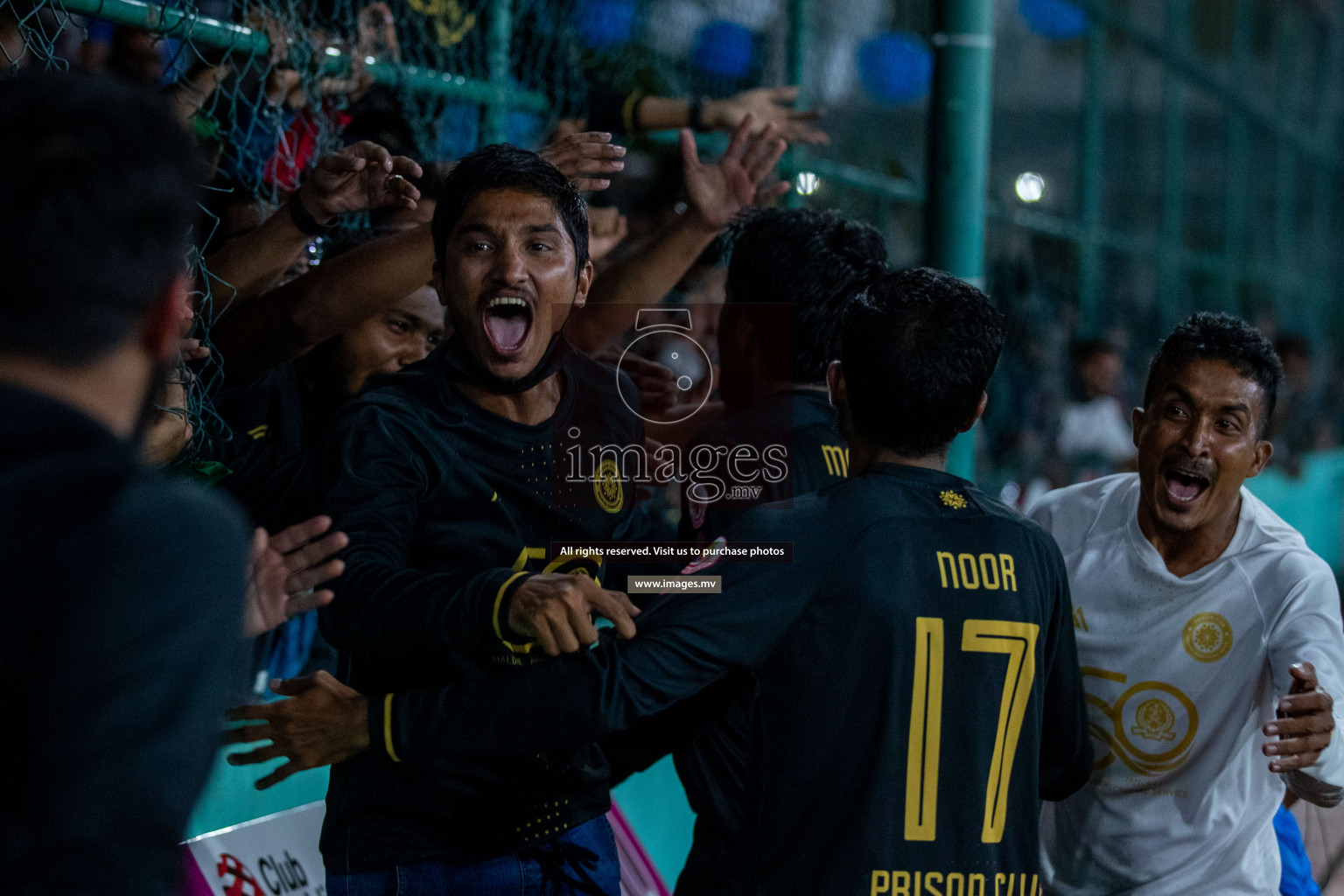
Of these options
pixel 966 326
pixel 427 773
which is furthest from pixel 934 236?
pixel 427 773

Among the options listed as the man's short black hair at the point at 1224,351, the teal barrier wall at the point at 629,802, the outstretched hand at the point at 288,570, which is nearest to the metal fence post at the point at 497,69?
the teal barrier wall at the point at 629,802

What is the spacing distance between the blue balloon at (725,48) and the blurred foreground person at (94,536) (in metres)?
4.15

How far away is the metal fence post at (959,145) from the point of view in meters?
3.41

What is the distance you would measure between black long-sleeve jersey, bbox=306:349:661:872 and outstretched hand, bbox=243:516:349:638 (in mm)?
64

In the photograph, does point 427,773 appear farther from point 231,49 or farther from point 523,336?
point 231,49

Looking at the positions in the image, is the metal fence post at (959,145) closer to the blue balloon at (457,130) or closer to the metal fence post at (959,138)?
the metal fence post at (959,138)

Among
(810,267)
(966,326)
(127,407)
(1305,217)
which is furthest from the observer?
(1305,217)

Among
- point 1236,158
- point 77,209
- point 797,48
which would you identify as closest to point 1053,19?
point 1236,158

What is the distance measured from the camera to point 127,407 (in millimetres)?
1040

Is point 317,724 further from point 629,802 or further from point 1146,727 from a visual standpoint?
point 629,802

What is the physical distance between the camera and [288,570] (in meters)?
1.68

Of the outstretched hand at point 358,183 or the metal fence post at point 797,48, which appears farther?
the metal fence post at point 797,48

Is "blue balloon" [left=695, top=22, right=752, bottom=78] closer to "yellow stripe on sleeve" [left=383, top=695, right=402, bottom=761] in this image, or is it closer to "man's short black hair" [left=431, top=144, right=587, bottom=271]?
"man's short black hair" [left=431, top=144, right=587, bottom=271]

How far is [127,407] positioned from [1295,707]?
5.91 ft
